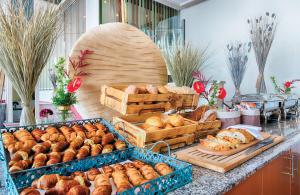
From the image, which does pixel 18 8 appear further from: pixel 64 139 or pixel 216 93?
pixel 216 93

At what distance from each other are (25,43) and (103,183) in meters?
0.75

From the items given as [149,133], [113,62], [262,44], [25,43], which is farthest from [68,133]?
[262,44]

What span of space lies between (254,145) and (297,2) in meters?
2.18

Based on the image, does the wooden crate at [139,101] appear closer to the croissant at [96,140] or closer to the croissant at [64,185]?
the croissant at [96,140]

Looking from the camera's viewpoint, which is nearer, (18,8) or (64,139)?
(64,139)

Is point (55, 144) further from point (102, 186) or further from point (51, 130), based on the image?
point (102, 186)

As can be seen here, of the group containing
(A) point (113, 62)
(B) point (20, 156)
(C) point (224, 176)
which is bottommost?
(C) point (224, 176)

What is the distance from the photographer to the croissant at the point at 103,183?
1.86 feet

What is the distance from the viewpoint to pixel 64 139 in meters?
0.85

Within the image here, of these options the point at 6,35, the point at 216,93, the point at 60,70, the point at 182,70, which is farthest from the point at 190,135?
the point at 182,70

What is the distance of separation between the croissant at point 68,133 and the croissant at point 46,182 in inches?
10.2

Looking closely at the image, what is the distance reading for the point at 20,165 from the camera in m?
0.64

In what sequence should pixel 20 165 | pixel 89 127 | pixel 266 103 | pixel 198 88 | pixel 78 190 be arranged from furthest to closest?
pixel 266 103, pixel 198 88, pixel 89 127, pixel 20 165, pixel 78 190

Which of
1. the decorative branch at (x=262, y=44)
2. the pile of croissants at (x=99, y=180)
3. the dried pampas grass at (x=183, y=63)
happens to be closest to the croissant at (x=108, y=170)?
the pile of croissants at (x=99, y=180)
